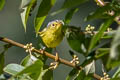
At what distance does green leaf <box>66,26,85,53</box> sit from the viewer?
2.32 feet

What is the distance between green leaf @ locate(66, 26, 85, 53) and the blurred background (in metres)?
1.05

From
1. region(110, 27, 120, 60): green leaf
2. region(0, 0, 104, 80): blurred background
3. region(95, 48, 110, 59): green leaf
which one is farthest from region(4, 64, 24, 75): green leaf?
region(0, 0, 104, 80): blurred background

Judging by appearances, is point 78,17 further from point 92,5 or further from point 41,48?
point 41,48

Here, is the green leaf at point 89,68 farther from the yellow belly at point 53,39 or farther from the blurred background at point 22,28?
the blurred background at point 22,28

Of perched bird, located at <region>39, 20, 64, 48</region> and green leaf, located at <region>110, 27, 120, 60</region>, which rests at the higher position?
green leaf, located at <region>110, 27, 120, 60</region>

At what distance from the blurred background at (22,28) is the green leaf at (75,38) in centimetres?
105

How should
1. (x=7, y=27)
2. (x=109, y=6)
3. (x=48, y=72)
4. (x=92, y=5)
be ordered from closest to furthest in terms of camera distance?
(x=109, y=6)
(x=48, y=72)
(x=92, y=5)
(x=7, y=27)

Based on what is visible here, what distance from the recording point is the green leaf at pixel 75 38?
708mm

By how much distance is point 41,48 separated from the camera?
866 mm

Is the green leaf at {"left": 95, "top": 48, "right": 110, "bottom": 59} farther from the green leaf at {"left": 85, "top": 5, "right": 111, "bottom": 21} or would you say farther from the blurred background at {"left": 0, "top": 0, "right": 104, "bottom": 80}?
the blurred background at {"left": 0, "top": 0, "right": 104, "bottom": 80}

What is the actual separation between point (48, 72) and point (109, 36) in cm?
21

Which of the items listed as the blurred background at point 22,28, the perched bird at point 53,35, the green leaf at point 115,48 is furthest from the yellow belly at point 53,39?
the blurred background at point 22,28

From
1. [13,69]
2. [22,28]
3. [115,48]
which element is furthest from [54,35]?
[22,28]

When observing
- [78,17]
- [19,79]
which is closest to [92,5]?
[78,17]
